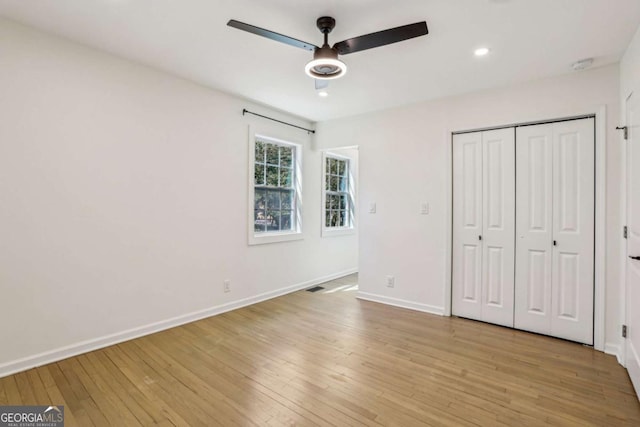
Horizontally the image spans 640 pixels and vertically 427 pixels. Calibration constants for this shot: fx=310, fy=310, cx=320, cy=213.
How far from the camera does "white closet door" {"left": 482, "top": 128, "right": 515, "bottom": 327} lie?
10.8 ft

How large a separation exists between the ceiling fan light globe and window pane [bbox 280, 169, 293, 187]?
2420mm

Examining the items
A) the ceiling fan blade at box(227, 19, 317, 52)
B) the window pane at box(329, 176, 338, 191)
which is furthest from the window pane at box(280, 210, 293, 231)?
the ceiling fan blade at box(227, 19, 317, 52)

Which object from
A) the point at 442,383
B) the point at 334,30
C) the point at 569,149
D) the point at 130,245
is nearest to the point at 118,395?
the point at 130,245

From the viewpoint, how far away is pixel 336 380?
2.27 metres

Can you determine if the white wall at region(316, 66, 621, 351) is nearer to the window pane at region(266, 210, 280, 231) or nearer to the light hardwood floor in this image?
the light hardwood floor

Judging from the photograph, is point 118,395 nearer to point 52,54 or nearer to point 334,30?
point 52,54

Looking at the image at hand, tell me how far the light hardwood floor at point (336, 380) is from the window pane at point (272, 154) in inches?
89.8

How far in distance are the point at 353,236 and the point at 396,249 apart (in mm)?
1995

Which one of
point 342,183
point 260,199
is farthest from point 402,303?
point 342,183

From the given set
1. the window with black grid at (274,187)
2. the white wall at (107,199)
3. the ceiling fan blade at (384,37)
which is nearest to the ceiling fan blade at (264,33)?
the ceiling fan blade at (384,37)

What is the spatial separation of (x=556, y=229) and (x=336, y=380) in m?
2.56

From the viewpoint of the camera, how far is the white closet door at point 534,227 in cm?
308

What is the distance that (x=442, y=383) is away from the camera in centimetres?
225

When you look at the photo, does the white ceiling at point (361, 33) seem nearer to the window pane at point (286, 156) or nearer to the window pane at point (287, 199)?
the window pane at point (286, 156)
